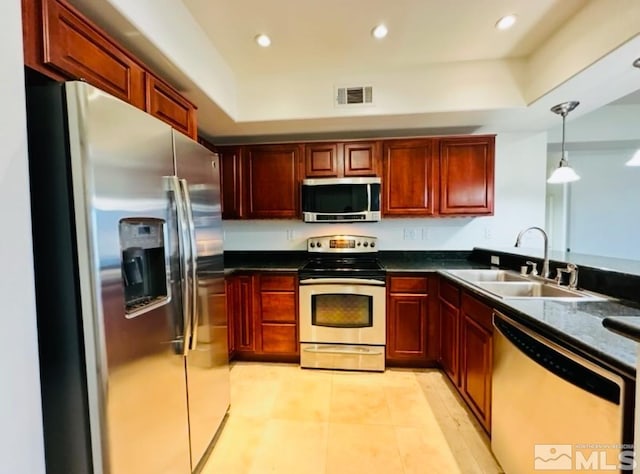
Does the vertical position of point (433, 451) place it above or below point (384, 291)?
below

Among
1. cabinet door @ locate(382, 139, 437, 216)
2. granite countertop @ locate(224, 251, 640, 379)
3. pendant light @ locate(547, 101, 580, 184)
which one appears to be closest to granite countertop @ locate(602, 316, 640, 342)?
granite countertop @ locate(224, 251, 640, 379)

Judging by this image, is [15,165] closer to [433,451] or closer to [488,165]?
[433,451]

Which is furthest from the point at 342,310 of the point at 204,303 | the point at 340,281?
the point at 204,303

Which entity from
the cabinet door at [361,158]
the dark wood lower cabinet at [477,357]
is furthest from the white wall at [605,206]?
the dark wood lower cabinet at [477,357]

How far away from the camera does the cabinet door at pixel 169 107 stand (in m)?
1.63

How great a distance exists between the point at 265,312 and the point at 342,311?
2.44ft

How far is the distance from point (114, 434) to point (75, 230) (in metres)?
0.73

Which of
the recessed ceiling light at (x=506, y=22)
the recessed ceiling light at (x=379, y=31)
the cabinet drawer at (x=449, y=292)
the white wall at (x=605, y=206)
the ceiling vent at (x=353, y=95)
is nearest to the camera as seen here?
the recessed ceiling light at (x=506, y=22)

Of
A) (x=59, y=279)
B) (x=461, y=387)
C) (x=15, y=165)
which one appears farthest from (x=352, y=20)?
(x=461, y=387)

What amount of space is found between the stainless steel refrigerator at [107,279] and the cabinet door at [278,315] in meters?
1.43

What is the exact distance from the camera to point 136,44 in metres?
1.60

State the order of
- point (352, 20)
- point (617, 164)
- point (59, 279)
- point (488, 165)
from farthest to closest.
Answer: point (617, 164), point (488, 165), point (352, 20), point (59, 279)

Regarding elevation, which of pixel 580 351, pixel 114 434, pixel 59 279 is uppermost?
pixel 59 279

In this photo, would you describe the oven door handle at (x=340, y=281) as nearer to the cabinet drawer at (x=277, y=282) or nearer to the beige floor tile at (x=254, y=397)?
the cabinet drawer at (x=277, y=282)
